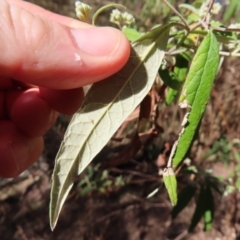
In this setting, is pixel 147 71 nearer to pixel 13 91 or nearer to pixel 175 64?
pixel 175 64

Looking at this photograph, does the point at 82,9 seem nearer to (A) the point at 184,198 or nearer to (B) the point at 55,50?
(B) the point at 55,50

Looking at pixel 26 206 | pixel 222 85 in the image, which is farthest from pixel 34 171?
pixel 222 85

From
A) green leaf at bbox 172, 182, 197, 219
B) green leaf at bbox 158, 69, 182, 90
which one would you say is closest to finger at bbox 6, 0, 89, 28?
green leaf at bbox 158, 69, 182, 90

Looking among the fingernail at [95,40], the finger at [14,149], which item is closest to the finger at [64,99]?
the finger at [14,149]

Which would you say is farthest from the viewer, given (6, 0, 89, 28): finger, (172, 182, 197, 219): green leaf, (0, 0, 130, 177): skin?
(172, 182, 197, 219): green leaf

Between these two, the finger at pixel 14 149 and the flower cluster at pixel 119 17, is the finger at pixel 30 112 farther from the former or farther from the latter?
the flower cluster at pixel 119 17

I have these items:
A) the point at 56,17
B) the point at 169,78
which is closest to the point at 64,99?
the point at 56,17

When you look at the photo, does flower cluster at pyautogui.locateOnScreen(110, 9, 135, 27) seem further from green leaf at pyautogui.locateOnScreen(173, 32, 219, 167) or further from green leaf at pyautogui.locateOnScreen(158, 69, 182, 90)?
green leaf at pyautogui.locateOnScreen(173, 32, 219, 167)
